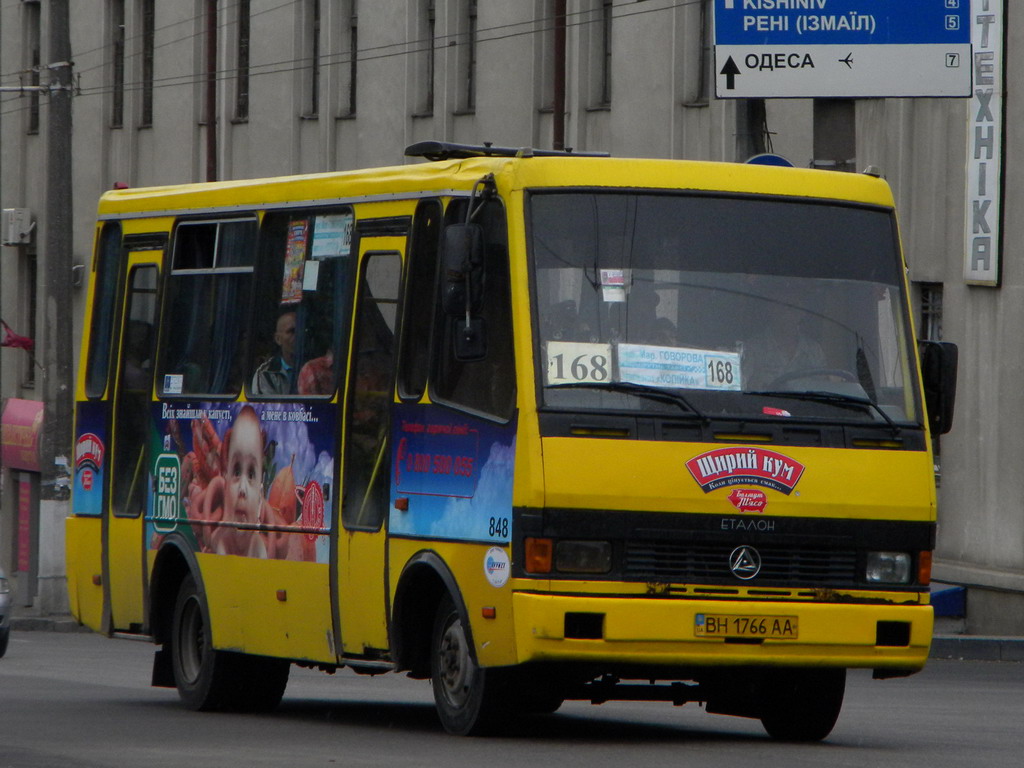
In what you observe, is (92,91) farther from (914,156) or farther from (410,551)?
(410,551)

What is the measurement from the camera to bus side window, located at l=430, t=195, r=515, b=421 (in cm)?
1080

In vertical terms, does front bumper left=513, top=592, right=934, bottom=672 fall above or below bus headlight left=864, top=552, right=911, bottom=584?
below

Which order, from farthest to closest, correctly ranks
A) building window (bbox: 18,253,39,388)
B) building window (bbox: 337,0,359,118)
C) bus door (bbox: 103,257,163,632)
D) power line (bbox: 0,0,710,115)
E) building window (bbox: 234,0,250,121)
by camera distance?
building window (bbox: 18,253,39,388) < building window (bbox: 234,0,250,121) < building window (bbox: 337,0,359,118) < power line (bbox: 0,0,710,115) < bus door (bbox: 103,257,163,632)

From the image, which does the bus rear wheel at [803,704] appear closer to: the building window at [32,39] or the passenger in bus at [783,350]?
the passenger in bus at [783,350]

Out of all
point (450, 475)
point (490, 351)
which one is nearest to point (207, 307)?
point (450, 475)

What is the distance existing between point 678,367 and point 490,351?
34.6 inches

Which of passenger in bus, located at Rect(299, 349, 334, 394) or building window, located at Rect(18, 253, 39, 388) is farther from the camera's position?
building window, located at Rect(18, 253, 39, 388)

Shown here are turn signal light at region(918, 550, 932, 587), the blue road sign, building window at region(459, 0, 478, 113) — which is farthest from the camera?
building window at region(459, 0, 478, 113)

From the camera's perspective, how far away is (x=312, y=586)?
12.5m

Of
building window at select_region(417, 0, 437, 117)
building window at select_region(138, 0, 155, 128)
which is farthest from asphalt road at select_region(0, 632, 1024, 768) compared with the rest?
building window at select_region(138, 0, 155, 128)

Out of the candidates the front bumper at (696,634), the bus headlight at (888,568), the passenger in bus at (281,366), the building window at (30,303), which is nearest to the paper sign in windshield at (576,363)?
the front bumper at (696,634)

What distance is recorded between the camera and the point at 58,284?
30.8 meters

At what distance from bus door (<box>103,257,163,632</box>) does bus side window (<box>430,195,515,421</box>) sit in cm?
371

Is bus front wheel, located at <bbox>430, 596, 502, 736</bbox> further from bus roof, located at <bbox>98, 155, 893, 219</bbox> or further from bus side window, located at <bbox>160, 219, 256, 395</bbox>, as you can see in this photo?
bus side window, located at <bbox>160, 219, 256, 395</bbox>
